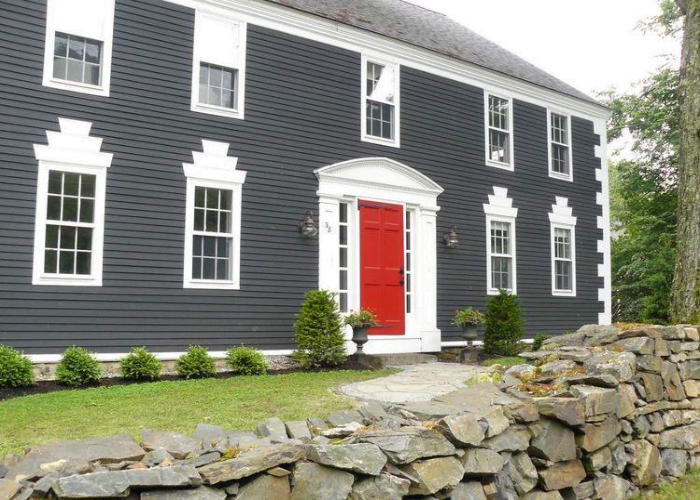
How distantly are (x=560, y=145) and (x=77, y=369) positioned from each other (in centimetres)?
1164

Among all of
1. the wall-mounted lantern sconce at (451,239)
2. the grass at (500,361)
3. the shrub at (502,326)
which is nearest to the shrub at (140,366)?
the grass at (500,361)

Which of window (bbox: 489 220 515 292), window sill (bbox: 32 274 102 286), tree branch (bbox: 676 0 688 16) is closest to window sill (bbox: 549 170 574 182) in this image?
window (bbox: 489 220 515 292)

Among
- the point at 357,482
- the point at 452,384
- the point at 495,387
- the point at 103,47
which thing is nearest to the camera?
the point at 357,482

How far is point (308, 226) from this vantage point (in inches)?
420

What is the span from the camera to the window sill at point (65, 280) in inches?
340

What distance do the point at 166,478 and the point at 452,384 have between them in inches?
205

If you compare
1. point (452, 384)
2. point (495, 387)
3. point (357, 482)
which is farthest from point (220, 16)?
point (357, 482)

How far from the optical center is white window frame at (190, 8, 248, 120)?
10094 millimetres

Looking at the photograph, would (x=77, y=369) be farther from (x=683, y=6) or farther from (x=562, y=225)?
(x=562, y=225)

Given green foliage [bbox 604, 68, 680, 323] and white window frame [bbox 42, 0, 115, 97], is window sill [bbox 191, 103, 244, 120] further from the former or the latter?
green foliage [bbox 604, 68, 680, 323]

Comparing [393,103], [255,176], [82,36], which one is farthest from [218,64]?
[393,103]

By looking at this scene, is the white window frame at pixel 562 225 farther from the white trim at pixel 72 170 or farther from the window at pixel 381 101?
the white trim at pixel 72 170

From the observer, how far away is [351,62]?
11781 mm

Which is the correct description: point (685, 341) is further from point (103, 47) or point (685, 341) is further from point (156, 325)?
point (103, 47)
